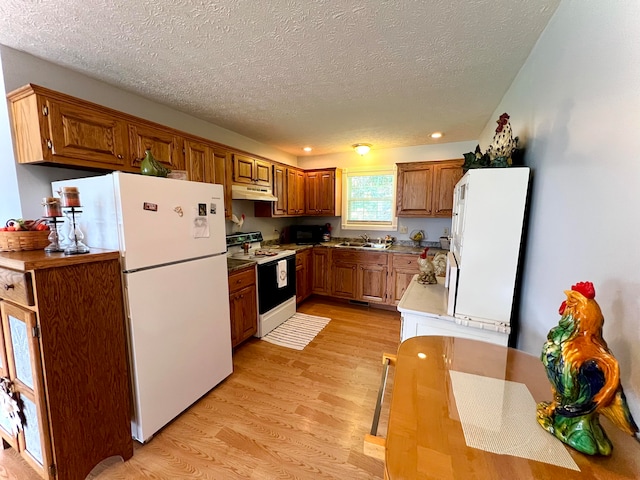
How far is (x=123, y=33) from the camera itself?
1436 millimetres

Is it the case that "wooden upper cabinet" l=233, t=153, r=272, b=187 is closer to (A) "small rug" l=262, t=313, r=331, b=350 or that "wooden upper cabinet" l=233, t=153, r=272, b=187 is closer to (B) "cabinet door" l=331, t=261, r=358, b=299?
(B) "cabinet door" l=331, t=261, r=358, b=299

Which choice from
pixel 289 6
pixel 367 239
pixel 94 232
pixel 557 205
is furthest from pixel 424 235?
pixel 94 232

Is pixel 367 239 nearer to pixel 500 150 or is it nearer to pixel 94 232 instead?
pixel 500 150

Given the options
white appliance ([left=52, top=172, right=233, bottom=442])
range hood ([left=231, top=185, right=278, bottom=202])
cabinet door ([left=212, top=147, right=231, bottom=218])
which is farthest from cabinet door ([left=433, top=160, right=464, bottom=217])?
white appliance ([left=52, top=172, right=233, bottom=442])

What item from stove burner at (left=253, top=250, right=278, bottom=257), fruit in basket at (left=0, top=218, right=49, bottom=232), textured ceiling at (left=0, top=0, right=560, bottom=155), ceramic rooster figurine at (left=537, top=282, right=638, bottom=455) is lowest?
stove burner at (left=253, top=250, right=278, bottom=257)

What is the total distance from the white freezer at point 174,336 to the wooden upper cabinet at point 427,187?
2820mm

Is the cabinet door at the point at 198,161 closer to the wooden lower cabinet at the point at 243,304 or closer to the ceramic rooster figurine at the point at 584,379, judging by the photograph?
the wooden lower cabinet at the point at 243,304

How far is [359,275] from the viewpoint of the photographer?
12.9 feet

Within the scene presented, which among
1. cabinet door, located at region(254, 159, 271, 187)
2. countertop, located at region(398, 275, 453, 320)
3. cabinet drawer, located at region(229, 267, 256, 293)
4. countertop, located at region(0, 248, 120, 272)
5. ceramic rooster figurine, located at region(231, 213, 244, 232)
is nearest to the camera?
countertop, located at region(0, 248, 120, 272)

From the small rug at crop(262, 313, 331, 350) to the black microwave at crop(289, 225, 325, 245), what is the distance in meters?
1.29

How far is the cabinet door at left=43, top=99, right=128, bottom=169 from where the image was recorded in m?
1.60

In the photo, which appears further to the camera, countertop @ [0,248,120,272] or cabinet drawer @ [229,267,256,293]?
cabinet drawer @ [229,267,256,293]

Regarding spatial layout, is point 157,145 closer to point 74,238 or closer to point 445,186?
point 74,238

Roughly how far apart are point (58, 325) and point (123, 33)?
1.61 meters
